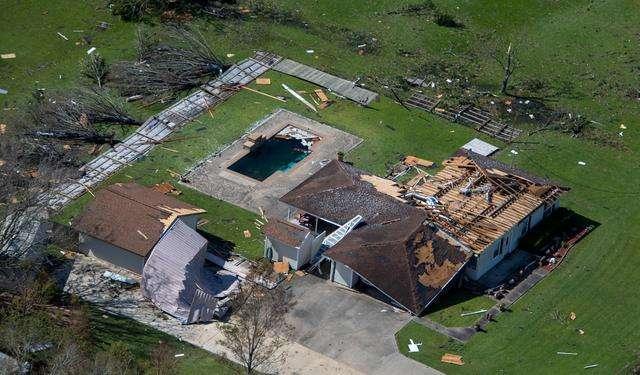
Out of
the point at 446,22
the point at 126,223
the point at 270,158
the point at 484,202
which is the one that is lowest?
the point at 270,158

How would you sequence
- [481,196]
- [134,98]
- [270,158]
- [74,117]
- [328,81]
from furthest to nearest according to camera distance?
[328,81] → [134,98] → [270,158] → [74,117] → [481,196]

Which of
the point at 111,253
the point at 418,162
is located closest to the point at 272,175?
the point at 418,162

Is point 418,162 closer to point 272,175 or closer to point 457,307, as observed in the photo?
point 272,175

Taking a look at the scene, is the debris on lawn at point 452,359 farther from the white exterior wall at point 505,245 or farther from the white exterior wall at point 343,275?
the white exterior wall at point 343,275

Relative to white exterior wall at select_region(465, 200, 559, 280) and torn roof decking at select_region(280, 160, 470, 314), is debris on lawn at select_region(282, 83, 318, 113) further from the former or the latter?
white exterior wall at select_region(465, 200, 559, 280)

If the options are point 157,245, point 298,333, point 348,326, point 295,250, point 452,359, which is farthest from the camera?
point 295,250

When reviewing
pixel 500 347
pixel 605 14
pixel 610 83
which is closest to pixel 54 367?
pixel 500 347

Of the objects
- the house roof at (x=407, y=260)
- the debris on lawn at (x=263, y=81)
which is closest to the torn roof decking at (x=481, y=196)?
the house roof at (x=407, y=260)

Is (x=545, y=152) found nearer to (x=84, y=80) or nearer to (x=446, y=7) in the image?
(x=446, y=7)
